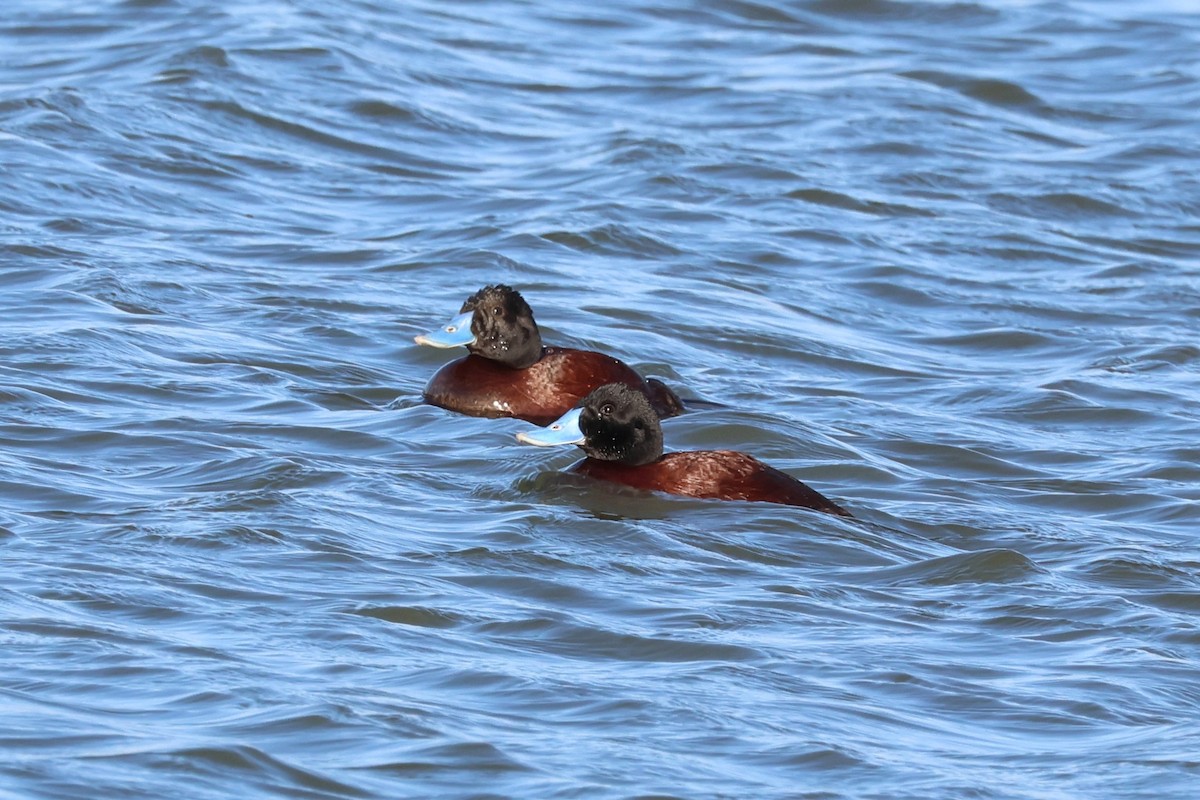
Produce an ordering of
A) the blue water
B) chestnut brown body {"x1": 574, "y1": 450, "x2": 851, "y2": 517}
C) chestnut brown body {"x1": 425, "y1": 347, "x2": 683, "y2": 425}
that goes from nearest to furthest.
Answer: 1. the blue water
2. chestnut brown body {"x1": 574, "y1": 450, "x2": 851, "y2": 517}
3. chestnut brown body {"x1": 425, "y1": 347, "x2": 683, "y2": 425}

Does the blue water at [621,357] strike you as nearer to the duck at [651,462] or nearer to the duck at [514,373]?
the duck at [651,462]

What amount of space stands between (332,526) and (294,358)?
2.96 metres

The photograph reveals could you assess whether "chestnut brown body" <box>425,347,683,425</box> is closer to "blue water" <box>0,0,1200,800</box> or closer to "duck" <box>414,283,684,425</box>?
"duck" <box>414,283,684,425</box>

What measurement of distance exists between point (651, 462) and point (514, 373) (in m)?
1.66

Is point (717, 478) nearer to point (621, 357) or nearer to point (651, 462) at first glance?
point (651, 462)

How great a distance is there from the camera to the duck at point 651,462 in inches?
336

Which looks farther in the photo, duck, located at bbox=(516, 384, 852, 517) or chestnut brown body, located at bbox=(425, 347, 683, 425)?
chestnut brown body, located at bbox=(425, 347, 683, 425)

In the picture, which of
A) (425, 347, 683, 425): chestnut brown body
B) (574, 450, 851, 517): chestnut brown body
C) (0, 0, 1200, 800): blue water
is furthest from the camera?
(425, 347, 683, 425): chestnut brown body

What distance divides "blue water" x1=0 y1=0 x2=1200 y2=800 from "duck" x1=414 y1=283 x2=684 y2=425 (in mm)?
266

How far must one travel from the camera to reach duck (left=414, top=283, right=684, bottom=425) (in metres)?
10.1

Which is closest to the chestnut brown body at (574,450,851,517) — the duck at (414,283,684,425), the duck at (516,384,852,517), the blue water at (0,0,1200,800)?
the duck at (516,384,852,517)

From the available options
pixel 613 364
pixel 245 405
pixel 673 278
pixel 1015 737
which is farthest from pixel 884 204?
pixel 1015 737

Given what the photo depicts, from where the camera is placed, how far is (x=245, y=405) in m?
9.69

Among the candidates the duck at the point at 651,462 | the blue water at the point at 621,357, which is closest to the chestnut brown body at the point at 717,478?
the duck at the point at 651,462
